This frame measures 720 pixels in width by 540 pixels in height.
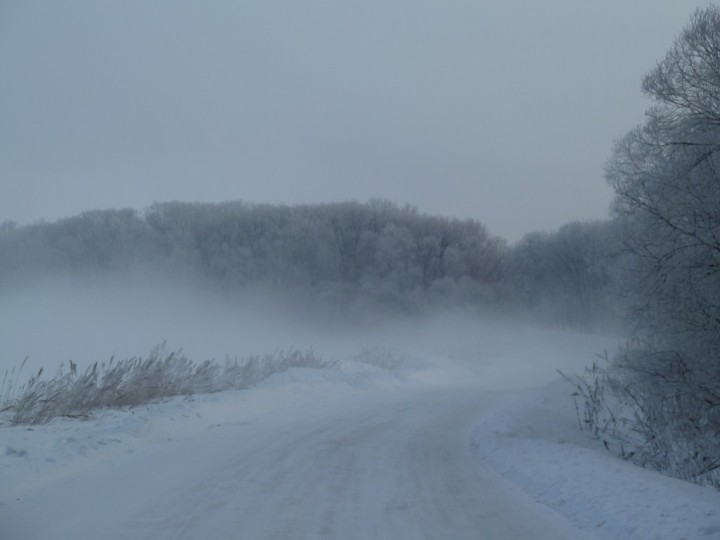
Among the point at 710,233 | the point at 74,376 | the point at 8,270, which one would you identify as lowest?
the point at 74,376

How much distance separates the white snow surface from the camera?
6.53 m

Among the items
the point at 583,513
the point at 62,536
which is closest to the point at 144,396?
the point at 62,536

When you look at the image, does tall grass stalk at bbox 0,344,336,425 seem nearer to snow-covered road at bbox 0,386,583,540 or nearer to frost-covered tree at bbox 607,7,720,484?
snow-covered road at bbox 0,386,583,540

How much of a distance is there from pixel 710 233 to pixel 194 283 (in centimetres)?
5445

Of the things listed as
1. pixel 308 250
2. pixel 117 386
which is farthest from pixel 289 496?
pixel 308 250

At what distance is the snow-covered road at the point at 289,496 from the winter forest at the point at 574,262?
11.3ft

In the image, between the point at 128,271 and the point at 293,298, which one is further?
the point at 293,298

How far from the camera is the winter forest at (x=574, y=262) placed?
41.9 ft

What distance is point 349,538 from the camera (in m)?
6.23

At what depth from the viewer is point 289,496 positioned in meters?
7.79

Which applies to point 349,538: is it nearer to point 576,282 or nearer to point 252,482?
point 252,482

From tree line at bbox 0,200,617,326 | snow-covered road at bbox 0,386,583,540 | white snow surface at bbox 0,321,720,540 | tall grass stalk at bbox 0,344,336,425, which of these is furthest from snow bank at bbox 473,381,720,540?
tree line at bbox 0,200,617,326

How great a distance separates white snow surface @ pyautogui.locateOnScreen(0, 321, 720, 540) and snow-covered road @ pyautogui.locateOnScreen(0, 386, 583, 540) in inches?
1.1

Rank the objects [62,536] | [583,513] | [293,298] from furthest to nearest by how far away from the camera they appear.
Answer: [293,298] < [583,513] < [62,536]
